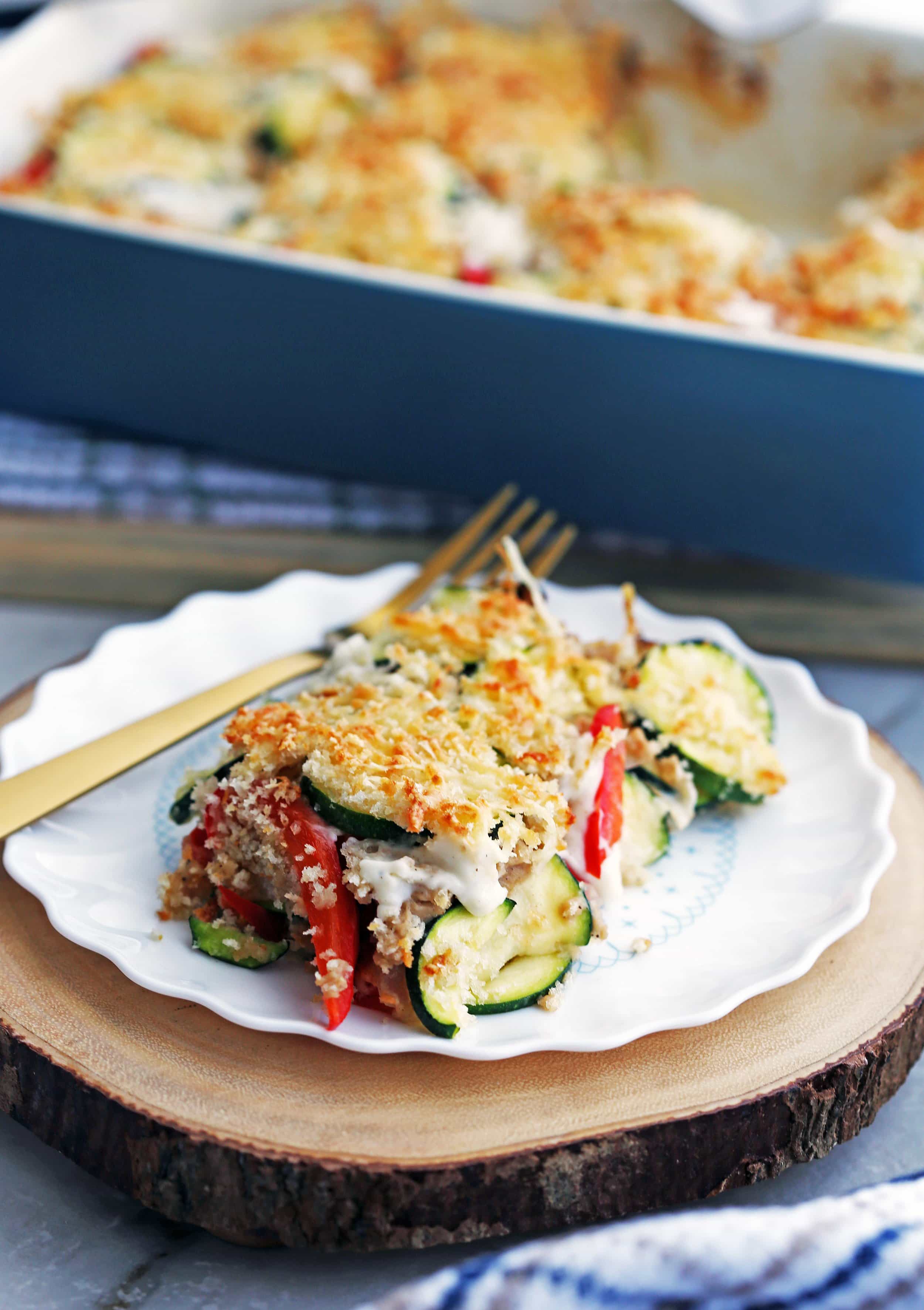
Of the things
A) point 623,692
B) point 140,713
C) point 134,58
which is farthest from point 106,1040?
point 134,58

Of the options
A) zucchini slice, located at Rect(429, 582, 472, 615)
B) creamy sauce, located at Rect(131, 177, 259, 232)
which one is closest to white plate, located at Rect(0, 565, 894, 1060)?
zucchini slice, located at Rect(429, 582, 472, 615)

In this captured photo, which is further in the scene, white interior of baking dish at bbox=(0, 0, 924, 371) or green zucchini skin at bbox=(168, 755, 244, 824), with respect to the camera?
white interior of baking dish at bbox=(0, 0, 924, 371)

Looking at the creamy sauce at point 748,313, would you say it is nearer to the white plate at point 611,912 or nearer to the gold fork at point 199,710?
the gold fork at point 199,710

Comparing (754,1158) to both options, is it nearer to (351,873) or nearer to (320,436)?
(351,873)

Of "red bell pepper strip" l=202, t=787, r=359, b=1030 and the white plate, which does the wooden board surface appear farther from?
"red bell pepper strip" l=202, t=787, r=359, b=1030

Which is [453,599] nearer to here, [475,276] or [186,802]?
[186,802]

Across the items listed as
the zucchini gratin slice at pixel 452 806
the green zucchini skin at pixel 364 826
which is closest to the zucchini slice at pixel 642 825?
the zucchini gratin slice at pixel 452 806

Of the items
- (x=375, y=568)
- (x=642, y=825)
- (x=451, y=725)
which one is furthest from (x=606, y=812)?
(x=375, y=568)
